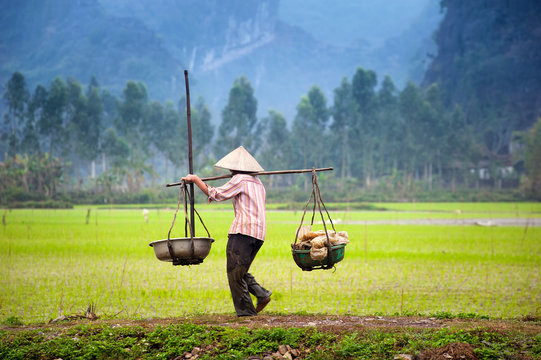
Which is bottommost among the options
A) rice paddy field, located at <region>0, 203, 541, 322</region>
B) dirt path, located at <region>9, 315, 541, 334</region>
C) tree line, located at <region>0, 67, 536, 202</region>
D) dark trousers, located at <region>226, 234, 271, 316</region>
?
rice paddy field, located at <region>0, 203, 541, 322</region>

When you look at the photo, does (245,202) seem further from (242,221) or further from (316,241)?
(316,241)

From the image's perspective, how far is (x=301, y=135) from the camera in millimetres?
61062

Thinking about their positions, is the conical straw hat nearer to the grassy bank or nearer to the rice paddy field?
the grassy bank

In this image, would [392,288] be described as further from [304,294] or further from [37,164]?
[37,164]

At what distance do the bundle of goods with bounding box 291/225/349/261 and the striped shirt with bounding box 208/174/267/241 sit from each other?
0.42m

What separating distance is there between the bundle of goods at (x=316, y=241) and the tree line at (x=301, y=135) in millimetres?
48514

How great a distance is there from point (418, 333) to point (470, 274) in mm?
7099

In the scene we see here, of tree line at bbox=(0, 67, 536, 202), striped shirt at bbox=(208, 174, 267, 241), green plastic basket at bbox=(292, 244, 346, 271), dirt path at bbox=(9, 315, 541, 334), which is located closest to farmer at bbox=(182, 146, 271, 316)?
striped shirt at bbox=(208, 174, 267, 241)

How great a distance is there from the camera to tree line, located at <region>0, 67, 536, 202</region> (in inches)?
2217

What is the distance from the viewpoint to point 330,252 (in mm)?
5207

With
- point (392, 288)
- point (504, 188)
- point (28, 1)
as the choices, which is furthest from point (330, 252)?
point (28, 1)

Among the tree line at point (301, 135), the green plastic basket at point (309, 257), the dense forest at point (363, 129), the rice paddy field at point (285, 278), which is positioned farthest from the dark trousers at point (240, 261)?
the tree line at point (301, 135)

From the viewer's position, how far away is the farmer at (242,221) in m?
5.27

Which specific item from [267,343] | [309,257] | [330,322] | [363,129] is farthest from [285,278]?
[363,129]
